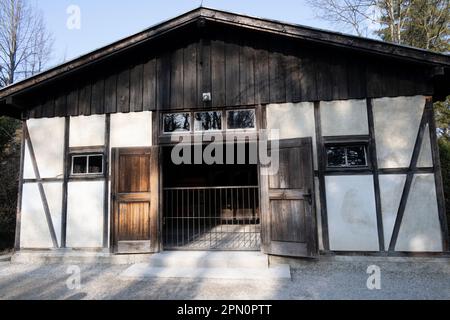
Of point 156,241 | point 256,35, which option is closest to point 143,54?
point 256,35

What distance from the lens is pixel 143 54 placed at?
18.7 ft

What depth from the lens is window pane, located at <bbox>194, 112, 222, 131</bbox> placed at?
541 centimetres

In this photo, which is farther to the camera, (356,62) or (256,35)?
(256,35)

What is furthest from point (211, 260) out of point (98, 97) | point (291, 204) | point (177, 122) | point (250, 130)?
point (98, 97)

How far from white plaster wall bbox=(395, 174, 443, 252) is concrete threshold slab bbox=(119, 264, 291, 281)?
2.04 m

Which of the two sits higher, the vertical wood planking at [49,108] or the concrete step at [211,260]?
the vertical wood planking at [49,108]

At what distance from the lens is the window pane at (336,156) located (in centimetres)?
496

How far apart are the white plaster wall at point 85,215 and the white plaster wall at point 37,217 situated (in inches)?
10.8

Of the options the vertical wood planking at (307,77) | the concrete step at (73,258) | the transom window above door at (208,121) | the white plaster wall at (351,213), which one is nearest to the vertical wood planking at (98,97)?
the transom window above door at (208,121)

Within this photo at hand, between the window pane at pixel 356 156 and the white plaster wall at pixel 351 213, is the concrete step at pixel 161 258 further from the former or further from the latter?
the window pane at pixel 356 156

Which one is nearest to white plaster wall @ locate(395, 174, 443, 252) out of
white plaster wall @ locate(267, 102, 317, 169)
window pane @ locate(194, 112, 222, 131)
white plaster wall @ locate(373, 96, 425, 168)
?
white plaster wall @ locate(373, 96, 425, 168)
